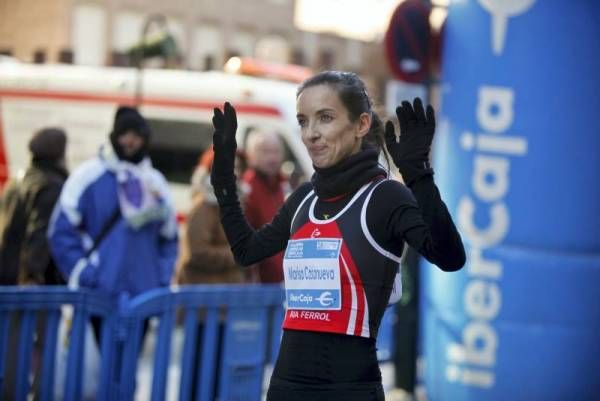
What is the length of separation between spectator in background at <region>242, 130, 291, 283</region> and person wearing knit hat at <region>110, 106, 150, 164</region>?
107cm

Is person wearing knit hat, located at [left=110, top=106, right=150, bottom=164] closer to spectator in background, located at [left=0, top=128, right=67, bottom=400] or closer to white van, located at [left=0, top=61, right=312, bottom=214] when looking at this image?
spectator in background, located at [left=0, top=128, right=67, bottom=400]

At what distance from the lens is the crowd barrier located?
5.66 metres

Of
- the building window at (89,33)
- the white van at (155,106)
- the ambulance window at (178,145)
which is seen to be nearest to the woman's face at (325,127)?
the white van at (155,106)

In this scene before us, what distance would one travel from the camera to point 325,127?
11.0 ft

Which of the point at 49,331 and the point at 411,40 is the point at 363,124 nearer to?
the point at 49,331

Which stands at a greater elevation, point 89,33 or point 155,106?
point 89,33

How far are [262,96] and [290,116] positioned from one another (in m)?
0.46

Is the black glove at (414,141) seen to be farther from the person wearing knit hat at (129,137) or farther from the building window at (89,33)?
the building window at (89,33)

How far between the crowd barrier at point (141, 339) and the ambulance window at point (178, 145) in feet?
21.7

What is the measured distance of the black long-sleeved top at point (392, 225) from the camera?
119 inches

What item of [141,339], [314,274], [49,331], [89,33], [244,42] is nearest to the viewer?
[314,274]

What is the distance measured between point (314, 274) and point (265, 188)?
397cm

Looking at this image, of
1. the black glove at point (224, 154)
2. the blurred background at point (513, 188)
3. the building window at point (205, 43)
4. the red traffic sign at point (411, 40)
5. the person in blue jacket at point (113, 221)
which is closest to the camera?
the black glove at point (224, 154)

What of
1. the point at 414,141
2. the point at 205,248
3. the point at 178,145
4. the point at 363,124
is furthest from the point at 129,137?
the point at 178,145
